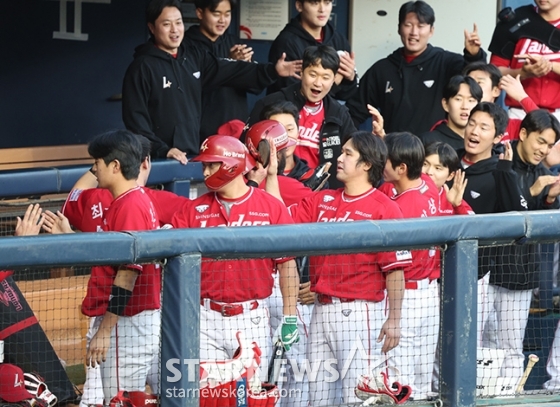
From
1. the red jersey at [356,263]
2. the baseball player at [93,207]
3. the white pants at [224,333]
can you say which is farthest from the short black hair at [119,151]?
the red jersey at [356,263]

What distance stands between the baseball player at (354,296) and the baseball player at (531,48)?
215 cm

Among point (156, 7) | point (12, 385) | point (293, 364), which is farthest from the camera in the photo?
point (156, 7)

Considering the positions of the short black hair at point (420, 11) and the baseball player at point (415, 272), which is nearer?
the baseball player at point (415, 272)

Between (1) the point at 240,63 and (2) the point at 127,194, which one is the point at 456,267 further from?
(1) the point at 240,63

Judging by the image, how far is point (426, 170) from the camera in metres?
4.45

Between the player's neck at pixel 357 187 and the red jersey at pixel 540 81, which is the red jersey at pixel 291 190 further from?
the red jersey at pixel 540 81

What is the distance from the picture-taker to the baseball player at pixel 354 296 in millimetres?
3572

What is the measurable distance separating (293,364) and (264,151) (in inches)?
34.3

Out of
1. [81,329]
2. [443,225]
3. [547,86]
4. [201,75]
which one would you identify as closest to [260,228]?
[443,225]

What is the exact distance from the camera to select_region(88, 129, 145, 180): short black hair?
366 centimetres

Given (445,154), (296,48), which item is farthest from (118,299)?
(296,48)

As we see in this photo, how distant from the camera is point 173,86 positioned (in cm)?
531

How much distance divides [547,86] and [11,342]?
11.4ft

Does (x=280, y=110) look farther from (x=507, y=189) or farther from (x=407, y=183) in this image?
(x=507, y=189)
